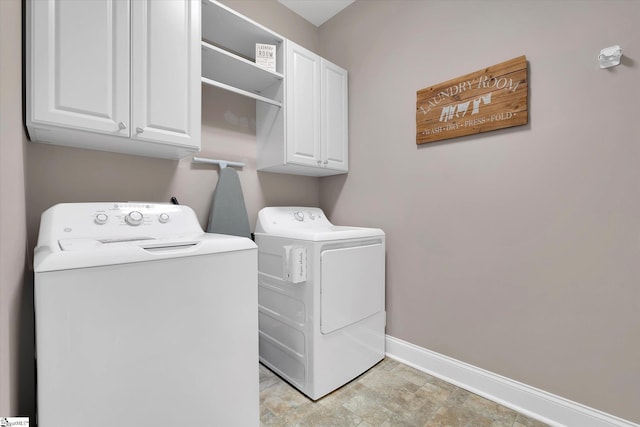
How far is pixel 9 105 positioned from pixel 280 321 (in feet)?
5.29

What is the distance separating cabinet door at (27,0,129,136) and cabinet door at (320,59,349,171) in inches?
53.2

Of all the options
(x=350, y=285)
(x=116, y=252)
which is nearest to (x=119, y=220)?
(x=116, y=252)

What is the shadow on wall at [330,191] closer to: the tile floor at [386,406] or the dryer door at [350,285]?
the dryer door at [350,285]

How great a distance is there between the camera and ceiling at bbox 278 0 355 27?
7.86 ft

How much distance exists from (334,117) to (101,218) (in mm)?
1759

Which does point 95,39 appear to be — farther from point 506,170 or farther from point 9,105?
point 506,170

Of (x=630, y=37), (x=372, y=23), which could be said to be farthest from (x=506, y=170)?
(x=372, y=23)

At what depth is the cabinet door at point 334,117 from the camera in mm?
2268

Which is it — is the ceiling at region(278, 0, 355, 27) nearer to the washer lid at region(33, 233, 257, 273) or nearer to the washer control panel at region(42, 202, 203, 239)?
the washer control panel at region(42, 202, 203, 239)

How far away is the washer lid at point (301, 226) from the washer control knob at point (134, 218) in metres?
0.78

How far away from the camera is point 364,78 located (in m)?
2.35

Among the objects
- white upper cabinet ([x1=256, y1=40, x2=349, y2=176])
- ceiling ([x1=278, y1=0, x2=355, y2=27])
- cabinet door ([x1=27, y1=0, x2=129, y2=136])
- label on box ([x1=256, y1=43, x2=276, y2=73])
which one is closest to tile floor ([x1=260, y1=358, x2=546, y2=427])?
white upper cabinet ([x1=256, y1=40, x2=349, y2=176])

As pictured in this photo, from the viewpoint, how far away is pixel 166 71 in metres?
1.42

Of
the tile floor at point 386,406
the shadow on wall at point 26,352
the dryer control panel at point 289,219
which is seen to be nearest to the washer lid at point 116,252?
the shadow on wall at point 26,352
